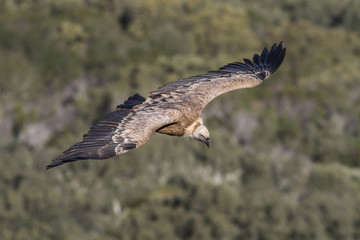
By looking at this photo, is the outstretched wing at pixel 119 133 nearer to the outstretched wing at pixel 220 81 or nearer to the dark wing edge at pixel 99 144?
the dark wing edge at pixel 99 144

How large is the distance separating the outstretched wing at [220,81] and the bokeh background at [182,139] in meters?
30.3

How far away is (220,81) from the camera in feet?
67.1

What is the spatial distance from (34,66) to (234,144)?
1127 inches

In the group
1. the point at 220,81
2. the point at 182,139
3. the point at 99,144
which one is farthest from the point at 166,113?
the point at 182,139

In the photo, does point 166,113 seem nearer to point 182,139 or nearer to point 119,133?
point 119,133

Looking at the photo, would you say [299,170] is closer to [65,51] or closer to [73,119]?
[73,119]

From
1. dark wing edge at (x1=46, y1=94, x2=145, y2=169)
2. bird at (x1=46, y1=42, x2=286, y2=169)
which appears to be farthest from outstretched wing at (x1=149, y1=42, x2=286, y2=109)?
dark wing edge at (x1=46, y1=94, x2=145, y2=169)

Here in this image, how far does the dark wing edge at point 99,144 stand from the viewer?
1598 centimetres

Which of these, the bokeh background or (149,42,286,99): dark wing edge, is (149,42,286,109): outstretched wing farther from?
the bokeh background

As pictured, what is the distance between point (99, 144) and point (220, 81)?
14.8 ft

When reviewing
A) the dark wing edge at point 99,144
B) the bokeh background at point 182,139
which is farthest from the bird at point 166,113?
the bokeh background at point 182,139

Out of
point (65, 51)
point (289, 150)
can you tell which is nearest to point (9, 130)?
point (65, 51)

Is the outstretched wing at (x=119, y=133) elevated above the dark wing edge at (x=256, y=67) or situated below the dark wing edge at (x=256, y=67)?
below

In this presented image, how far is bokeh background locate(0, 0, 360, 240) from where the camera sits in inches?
2133
